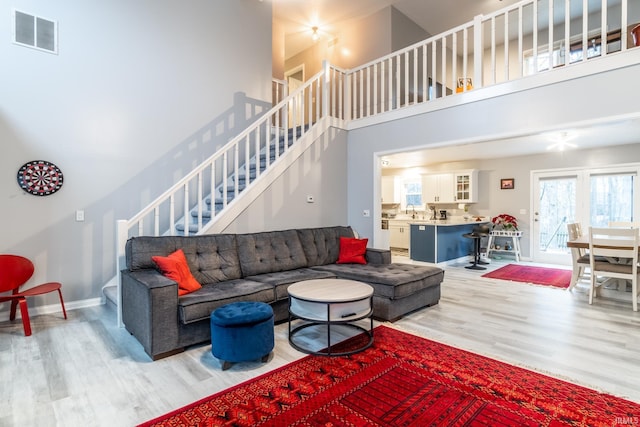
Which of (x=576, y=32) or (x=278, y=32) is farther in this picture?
(x=278, y=32)

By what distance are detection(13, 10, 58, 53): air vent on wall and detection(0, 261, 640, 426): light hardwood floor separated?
3059 millimetres

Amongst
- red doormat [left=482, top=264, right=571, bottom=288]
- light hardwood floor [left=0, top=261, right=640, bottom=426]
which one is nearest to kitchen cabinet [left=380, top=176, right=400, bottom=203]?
red doormat [left=482, top=264, right=571, bottom=288]

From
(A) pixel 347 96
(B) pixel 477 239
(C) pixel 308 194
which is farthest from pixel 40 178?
(B) pixel 477 239

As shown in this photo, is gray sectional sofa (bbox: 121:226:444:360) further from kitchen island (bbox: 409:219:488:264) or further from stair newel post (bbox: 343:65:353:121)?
kitchen island (bbox: 409:219:488:264)

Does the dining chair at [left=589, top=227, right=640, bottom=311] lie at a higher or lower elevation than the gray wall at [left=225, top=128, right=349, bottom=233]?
lower

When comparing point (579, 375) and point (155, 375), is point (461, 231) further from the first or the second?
point (155, 375)

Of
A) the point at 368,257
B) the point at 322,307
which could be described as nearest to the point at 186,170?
the point at 368,257

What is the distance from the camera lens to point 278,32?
7.30 metres

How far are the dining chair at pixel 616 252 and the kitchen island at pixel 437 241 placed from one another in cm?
295

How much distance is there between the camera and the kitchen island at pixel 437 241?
703 centimetres

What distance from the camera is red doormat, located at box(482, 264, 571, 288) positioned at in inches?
212

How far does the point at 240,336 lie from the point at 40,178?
317cm

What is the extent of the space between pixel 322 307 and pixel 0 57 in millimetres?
4320

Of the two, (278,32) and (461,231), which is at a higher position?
(278,32)
